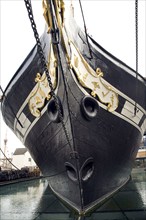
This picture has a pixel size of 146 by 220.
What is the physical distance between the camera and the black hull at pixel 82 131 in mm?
4148

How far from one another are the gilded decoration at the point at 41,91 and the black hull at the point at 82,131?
0.41ft

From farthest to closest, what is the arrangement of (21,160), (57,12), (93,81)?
(21,160) < (93,81) < (57,12)

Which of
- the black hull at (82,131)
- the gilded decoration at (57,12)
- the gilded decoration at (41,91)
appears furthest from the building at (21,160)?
the gilded decoration at (57,12)

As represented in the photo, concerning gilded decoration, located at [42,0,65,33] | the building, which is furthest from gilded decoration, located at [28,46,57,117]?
the building

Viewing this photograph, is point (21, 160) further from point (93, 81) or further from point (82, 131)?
point (93, 81)

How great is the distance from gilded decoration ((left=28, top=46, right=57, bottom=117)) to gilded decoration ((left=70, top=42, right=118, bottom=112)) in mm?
455

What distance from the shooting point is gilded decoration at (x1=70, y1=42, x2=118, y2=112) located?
4254 millimetres

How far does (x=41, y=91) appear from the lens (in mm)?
4746

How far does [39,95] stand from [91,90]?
125 cm

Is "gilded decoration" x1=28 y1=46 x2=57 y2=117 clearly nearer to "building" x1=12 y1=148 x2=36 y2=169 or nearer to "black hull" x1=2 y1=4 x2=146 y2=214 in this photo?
"black hull" x1=2 y1=4 x2=146 y2=214

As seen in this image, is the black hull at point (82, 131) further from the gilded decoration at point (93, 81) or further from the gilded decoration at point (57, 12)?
the gilded decoration at point (57, 12)

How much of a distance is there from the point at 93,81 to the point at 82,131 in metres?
1.13

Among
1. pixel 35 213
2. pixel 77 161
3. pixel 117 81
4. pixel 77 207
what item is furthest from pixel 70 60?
pixel 35 213

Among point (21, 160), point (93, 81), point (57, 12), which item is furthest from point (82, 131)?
point (21, 160)
